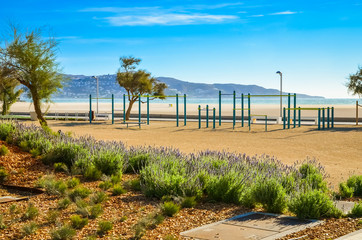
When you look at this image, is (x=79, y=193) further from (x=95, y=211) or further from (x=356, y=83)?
(x=356, y=83)

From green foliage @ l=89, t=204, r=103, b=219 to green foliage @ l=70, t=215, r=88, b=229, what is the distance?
0.97ft

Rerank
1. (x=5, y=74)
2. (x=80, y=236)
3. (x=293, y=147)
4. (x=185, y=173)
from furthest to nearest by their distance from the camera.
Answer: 1. (x=5, y=74)
2. (x=293, y=147)
3. (x=185, y=173)
4. (x=80, y=236)

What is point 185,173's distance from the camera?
802 cm

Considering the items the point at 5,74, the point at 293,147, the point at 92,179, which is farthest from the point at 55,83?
the point at 92,179

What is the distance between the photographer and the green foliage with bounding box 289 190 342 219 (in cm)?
605

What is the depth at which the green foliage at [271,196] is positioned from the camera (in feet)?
21.2

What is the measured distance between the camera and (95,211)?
608 centimetres

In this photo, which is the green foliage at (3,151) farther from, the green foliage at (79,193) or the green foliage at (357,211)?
the green foliage at (357,211)

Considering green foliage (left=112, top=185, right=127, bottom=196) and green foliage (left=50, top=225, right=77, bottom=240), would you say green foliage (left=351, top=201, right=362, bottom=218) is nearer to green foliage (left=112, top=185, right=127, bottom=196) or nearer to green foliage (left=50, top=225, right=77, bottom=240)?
green foliage (left=112, top=185, right=127, bottom=196)

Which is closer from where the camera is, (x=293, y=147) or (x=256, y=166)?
(x=256, y=166)

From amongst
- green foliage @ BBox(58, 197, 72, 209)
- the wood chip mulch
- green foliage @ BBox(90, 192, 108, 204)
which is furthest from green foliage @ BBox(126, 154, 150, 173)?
green foliage @ BBox(58, 197, 72, 209)

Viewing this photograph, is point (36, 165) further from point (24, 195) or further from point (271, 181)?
point (271, 181)

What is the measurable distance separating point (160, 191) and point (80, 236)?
1.99m

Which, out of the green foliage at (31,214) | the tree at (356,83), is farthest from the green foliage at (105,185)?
the tree at (356,83)
